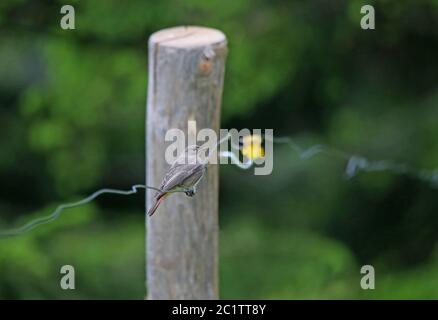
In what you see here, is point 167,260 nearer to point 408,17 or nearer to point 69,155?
point 69,155

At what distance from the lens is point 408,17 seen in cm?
573

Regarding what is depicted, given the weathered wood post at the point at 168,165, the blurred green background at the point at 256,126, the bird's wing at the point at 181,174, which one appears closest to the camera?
the bird's wing at the point at 181,174

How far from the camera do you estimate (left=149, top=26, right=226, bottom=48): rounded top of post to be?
9.12 ft

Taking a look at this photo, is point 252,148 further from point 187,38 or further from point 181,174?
point 181,174

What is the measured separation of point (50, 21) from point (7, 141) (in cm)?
72

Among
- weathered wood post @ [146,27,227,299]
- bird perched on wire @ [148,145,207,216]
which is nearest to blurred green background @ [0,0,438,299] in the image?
weathered wood post @ [146,27,227,299]

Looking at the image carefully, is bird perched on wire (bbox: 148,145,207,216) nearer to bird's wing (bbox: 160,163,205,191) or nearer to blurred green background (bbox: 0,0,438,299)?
bird's wing (bbox: 160,163,205,191)

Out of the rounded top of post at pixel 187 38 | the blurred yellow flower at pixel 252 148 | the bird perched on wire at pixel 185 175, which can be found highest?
the rounded top of post at pixel 187 38

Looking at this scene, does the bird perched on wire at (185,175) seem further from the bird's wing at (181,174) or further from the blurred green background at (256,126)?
the blurred green background at (256,126)

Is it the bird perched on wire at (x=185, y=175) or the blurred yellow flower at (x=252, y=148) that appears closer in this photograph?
the bird perched on wire at (x=185, y=175)

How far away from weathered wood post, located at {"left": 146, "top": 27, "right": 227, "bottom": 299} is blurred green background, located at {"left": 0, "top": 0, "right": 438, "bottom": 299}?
2018mm

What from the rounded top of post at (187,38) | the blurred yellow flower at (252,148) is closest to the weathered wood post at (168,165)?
the rounded top of post at (187,38)

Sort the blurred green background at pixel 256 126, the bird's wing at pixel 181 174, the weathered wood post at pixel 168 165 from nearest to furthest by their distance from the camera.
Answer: the bird's wing at pixel 181 174
the weathered wood post at pixel 168 165
the blurred green background at pixel 256 126

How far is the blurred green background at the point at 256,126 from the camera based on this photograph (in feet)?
17.3
